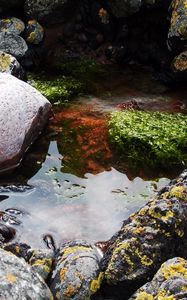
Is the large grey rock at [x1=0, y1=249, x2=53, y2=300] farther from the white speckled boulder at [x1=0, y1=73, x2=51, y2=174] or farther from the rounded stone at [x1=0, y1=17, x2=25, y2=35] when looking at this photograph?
the rounded stone at [x1=0, y1=17, x2=25, y2=35]

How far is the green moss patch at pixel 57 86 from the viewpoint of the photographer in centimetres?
1115

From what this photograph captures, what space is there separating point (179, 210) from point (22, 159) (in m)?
4.13

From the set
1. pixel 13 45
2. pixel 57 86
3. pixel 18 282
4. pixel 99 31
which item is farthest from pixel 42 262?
pixel 99 31

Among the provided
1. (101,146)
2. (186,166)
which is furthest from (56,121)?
(186,166)

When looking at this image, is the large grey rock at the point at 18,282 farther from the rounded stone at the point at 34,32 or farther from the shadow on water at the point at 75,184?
the rounded stone at the point at 34,32

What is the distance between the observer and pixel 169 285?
4727 millimetres

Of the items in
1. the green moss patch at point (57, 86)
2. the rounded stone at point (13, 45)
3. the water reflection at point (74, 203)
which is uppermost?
the rounded stone at point (13, 45)

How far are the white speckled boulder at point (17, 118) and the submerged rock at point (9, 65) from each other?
0.81 meters

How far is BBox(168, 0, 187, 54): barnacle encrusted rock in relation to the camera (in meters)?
11.0

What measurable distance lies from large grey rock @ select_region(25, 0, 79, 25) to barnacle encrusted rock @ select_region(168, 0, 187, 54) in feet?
10.0

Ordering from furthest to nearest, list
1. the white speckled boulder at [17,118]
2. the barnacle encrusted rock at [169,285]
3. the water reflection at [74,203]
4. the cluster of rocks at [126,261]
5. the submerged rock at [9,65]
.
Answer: the submerged rock at [9,65], the white speckled boulder at [17,118], the water reflection at [74,203], the cluster of rocks at [126,261], the barnacle encrusted rock at [169,285]

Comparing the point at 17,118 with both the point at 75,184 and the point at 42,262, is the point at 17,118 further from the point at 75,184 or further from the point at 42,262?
the point at 42,262

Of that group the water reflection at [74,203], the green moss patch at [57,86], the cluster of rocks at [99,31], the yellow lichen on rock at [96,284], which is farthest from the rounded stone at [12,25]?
the yellow lichen on rock at [96,284]

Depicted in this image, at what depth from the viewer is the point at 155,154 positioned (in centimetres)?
905
